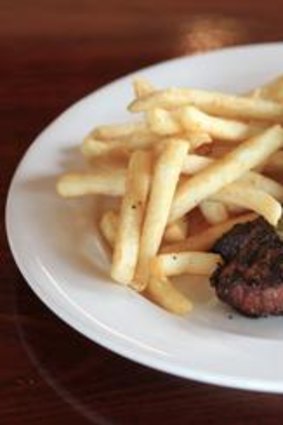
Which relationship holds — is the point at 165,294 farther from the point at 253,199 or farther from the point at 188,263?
the point at 253,199

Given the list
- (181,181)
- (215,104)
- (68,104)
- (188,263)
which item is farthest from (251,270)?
(68,104)

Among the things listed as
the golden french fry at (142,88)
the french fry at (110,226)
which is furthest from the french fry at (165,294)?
the golden french fry at (142,88)

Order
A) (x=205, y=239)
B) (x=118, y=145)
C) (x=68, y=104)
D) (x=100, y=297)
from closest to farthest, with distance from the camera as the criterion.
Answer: (x=100, y=297), (x=205, y=239), (x=118, y=145), (x=68, y=104)

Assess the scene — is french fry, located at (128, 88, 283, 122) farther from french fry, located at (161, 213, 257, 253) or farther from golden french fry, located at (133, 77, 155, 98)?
french fry, located at (161, 213, 257, 253)

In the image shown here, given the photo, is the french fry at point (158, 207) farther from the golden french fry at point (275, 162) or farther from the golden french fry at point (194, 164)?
the golden french fry at point (275, 162)

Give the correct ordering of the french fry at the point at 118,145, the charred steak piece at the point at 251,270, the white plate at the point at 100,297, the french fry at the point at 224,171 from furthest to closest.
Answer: the french fry at the point at 118,145
the french fry at the point at 224,171
the charred steak piece at the point at 251,270
the white plate at the point at 100,297

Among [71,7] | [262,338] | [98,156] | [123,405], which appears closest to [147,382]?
[123,405]
